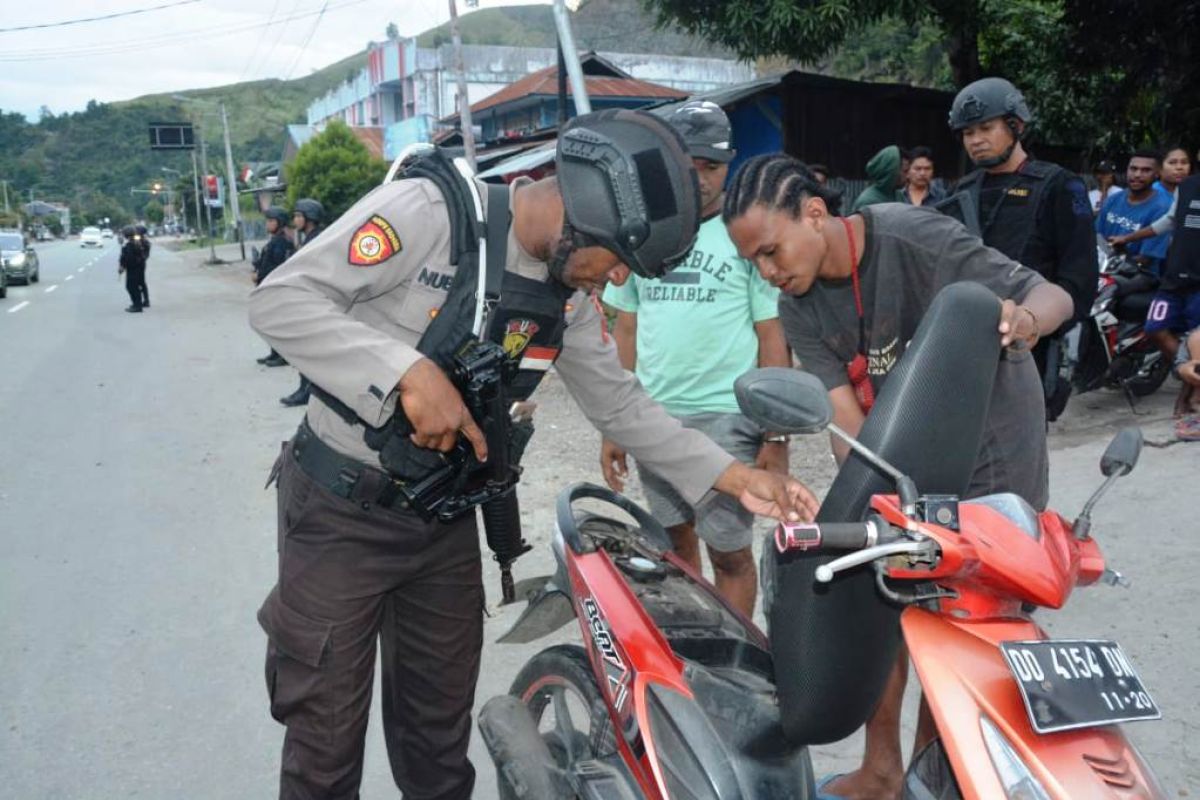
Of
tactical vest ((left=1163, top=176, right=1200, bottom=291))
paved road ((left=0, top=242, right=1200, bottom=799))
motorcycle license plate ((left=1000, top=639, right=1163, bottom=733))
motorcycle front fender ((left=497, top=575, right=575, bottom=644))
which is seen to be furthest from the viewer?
tactical vest ((left=1163, top=176, right=1200, bottom=291))

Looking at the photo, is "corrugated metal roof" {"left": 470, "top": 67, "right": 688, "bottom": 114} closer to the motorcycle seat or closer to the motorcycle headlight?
the motorcycle seat

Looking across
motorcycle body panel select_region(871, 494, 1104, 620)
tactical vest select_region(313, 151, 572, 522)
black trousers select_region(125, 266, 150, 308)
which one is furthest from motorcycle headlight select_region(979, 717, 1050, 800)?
black trousers select_region(125, 266, 150, 308)

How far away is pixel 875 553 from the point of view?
140 centimetres

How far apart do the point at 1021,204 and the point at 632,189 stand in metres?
2.89

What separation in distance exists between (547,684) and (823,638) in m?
0.86

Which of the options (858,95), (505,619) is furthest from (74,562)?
(858,95)

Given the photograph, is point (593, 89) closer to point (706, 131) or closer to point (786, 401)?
point (706, 131)

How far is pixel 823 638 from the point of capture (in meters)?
1.88

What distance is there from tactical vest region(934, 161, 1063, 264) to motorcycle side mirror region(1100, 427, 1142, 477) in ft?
8.43

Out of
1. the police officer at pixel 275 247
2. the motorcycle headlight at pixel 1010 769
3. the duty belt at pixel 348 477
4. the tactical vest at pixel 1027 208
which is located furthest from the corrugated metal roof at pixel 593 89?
the motorcycle headlight at pixel 1010 769

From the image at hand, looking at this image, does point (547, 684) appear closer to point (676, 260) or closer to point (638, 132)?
point (676, 260)

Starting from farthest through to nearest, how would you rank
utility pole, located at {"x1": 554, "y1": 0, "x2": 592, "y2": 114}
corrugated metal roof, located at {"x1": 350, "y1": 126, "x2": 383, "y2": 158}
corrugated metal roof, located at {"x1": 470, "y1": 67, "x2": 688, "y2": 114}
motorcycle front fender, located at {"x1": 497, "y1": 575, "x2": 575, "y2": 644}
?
1. corrugated metal roof, located at {"x1": 350, "y1": 126, "x2": 383, "y2": 158}
2. corrugated metal roof, located at {"x1": 470, "y1": 67, "x2": 688, "y2": 114}
3. utility pole, located at {"x1": 554, "y1": 0, "x2": 592, "y2": 114}
4. motorcycle front fender, located at {"x1": 497, "y1": 575, "x2": 575, "y2": 644}

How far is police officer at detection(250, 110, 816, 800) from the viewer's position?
1.97 metres

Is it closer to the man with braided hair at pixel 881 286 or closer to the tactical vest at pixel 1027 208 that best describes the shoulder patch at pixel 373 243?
the man with braided hair at pixel 881 286
